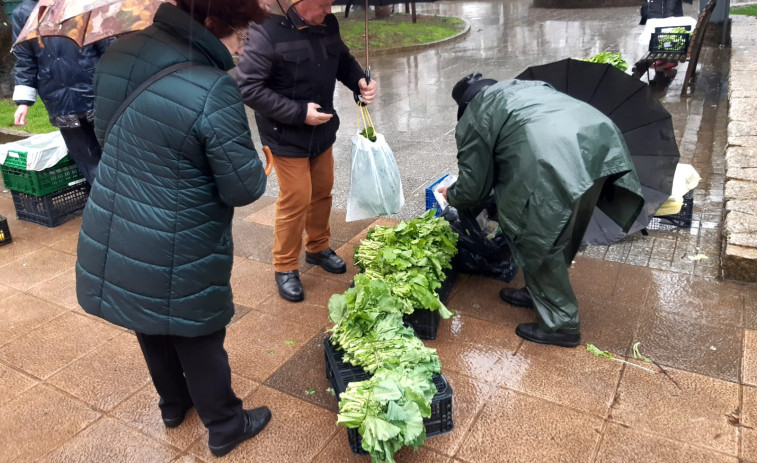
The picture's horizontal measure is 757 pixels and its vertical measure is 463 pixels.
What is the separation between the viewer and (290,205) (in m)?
3.88

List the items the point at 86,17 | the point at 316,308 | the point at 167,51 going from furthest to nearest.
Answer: the point at 316,308 < the point at 86,17 < the point at 167,51

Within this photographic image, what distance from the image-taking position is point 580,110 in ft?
10.2

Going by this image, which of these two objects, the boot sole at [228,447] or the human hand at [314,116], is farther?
the human hand at [314,116]

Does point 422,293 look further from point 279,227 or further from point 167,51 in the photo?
point 167,51

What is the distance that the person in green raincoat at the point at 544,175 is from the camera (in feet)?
9.87

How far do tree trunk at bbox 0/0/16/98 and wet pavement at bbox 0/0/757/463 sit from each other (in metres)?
6.05

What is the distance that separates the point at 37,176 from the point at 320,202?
9.34ft

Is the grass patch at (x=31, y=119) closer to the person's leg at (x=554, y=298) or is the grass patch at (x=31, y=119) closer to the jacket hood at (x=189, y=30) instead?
the jacket hood at (x=189, y=30)

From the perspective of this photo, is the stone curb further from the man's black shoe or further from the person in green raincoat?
the man's black shoe

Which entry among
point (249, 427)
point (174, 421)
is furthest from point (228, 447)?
point (174, 421)

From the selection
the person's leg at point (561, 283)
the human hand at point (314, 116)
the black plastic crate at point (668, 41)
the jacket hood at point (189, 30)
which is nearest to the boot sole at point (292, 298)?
the human hand at point (314, 116)

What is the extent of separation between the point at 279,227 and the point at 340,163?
9.53 feet

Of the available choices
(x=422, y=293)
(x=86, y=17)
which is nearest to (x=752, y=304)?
(x=422, y=293)

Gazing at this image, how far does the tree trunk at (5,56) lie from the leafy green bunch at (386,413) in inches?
394
